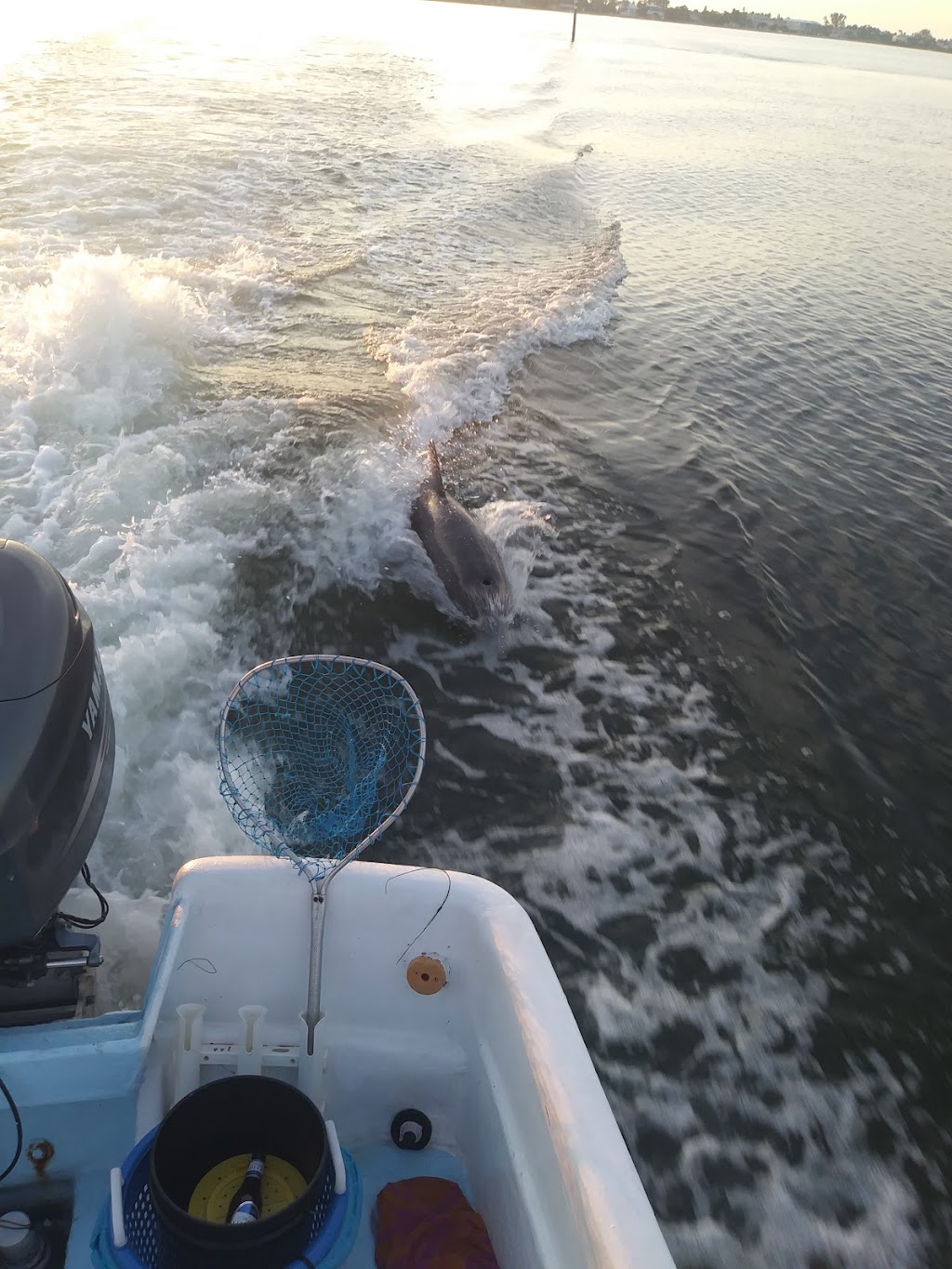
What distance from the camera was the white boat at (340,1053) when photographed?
7.02ft

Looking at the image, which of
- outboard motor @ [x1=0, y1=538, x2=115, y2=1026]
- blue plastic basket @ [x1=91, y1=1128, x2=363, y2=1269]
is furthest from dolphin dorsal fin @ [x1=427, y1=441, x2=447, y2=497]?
blue plastic basket @ [x1=91, y1=1128, x2=363, y2=1269]

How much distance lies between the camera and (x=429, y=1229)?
236 cm

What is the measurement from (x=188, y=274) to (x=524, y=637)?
314 inches

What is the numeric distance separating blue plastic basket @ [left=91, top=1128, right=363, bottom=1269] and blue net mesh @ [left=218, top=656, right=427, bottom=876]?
1.03m

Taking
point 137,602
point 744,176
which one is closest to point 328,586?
point 137,602

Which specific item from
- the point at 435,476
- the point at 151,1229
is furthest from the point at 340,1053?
the point at 435,476

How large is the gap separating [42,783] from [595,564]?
5251 millimetres

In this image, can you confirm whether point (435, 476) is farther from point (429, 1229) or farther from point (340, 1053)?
point (429, 1229)

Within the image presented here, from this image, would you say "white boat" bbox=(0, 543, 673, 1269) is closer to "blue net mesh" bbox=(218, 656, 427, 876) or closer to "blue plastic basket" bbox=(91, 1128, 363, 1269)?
"blue plastic basket" bbox=(91, 1128, 363, 1269)

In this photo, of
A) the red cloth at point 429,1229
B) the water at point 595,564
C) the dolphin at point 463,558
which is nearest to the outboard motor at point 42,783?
the water at point 595,564

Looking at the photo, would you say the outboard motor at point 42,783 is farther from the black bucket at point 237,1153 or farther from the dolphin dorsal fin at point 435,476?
the dolphin dorsal fin at point 435,476

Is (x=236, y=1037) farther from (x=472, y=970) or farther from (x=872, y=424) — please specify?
(x=872, y=424)

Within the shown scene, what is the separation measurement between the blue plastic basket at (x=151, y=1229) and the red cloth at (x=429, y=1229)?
351mm

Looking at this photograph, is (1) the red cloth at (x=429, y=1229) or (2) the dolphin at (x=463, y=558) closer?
(1) the red cloth at (x=429, y=1229)
